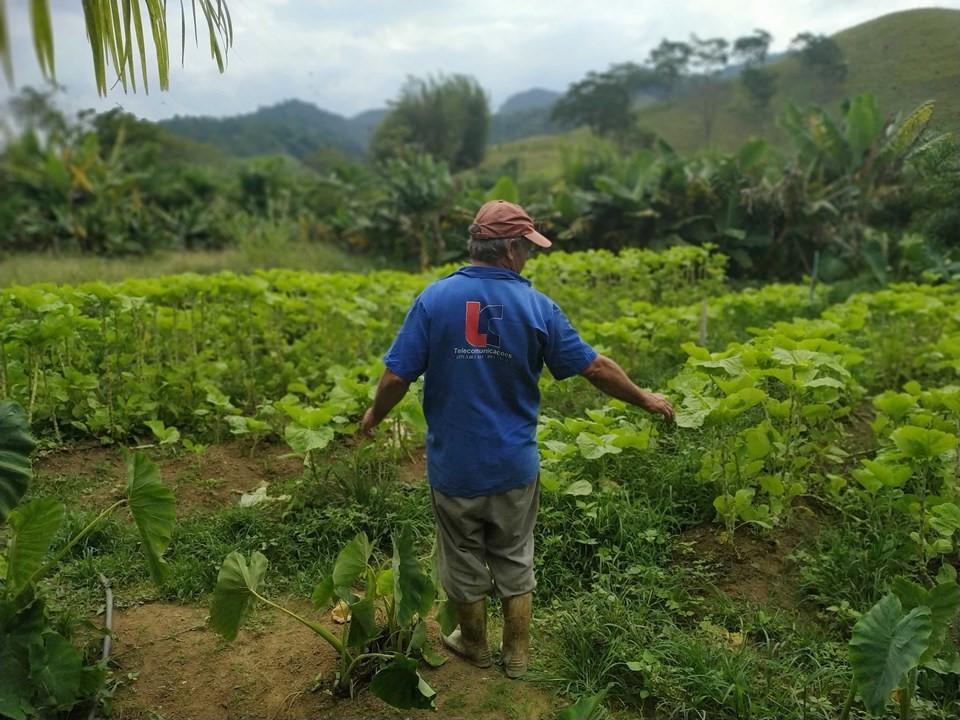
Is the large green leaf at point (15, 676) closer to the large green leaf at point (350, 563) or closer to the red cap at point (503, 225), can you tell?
the large green leaf at point (350, 563)

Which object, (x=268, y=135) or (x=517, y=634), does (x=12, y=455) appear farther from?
(x=268, y=135)

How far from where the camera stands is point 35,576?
2404 millimetres

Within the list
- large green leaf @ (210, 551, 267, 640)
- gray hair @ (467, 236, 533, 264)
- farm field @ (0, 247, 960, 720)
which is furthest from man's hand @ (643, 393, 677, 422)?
large green leaf @ (210, 551, 267, 640)

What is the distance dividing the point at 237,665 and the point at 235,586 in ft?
1.68

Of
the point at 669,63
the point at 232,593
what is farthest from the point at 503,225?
the point at 669,63

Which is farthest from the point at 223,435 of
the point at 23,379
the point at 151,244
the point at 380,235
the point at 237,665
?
the point at 151,244

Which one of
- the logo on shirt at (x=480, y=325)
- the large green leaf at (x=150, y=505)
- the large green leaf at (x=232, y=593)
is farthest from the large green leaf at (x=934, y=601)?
the large green leaf at (x=150, y=505)

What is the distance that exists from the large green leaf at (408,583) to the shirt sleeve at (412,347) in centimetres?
51

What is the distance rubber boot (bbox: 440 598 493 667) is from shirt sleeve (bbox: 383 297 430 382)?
0.83 metres

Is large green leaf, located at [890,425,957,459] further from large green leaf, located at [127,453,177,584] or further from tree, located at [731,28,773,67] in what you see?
tree, located at [731,28,773,67]

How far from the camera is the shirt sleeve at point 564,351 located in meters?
2.60

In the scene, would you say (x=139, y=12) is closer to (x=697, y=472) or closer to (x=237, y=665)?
(x=237, y=665)

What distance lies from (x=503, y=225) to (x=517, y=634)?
140 centimetres

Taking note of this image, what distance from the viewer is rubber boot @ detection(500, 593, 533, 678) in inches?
105
